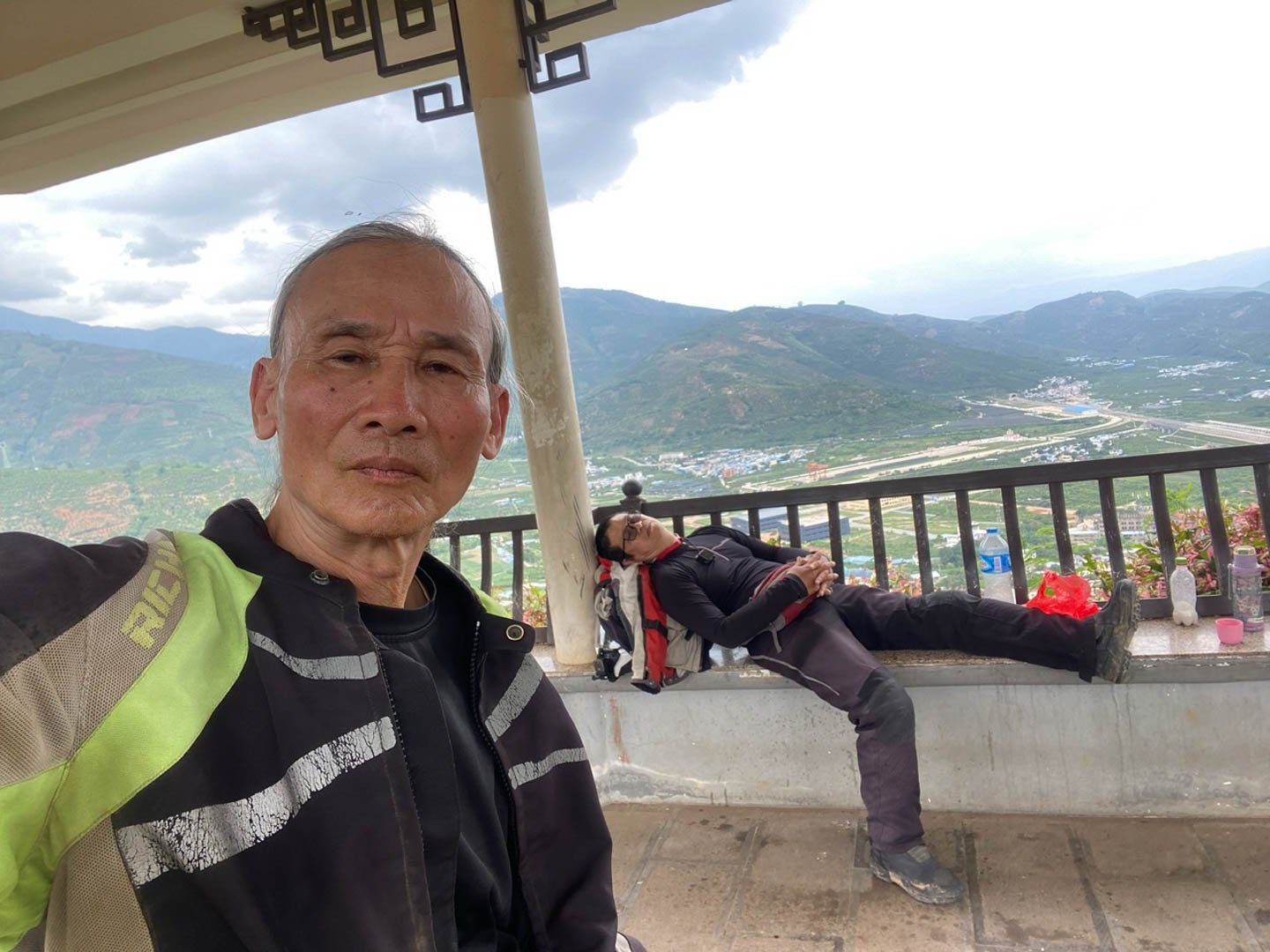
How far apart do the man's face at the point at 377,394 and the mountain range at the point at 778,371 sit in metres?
2.87

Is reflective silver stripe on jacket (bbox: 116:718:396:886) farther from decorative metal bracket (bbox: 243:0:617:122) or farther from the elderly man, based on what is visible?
decorative metal bracket (bbox: 243:0:617:122)

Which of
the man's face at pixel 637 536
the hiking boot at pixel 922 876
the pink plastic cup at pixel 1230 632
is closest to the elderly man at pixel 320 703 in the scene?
the hiking boot at pixel 922 876

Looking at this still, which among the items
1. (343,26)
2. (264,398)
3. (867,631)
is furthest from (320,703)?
(343,26)

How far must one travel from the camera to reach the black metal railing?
11.1ft

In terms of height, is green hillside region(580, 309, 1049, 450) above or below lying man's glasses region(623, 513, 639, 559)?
above

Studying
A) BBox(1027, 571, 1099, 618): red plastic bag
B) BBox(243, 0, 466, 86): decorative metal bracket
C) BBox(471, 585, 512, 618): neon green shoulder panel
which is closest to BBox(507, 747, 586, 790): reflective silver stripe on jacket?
BBox(471, 585, 512, 618): neon green shoulder panel

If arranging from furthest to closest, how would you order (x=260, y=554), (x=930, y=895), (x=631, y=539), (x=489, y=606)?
1. (x=631, y=539)
2. (x=930, y=895)
3. (x=489, y=606)
4. (x=260, y=554)

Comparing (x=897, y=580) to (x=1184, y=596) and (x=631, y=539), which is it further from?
(x=631, y=539)

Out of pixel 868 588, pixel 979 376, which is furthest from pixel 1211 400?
pixel 868 588

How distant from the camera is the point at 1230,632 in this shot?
3.06 m

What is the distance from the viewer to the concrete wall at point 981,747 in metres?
2.99

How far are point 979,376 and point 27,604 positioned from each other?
617 centimetres

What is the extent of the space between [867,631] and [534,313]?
2.15m

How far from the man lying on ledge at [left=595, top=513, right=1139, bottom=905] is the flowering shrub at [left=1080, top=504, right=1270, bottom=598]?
29.9 inches
